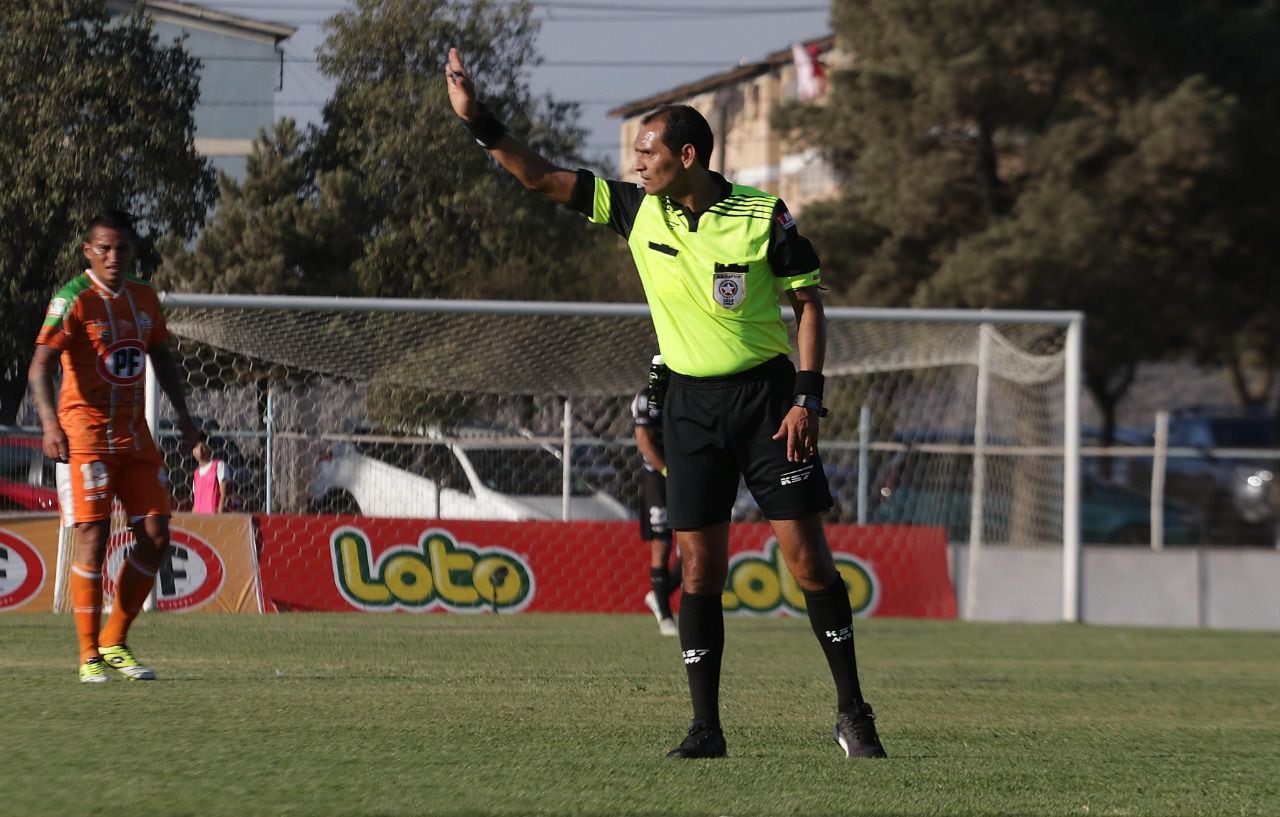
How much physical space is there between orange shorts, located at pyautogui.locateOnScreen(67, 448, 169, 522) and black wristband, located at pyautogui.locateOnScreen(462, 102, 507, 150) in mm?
3212

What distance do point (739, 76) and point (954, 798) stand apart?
5894 centimetres

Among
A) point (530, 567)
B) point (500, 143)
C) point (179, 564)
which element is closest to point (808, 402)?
point (500, 143)

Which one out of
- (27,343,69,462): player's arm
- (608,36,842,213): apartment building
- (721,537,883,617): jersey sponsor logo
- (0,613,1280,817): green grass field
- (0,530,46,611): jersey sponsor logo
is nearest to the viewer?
(0,613,1280,817): green grass field

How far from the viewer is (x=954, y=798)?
498 cm

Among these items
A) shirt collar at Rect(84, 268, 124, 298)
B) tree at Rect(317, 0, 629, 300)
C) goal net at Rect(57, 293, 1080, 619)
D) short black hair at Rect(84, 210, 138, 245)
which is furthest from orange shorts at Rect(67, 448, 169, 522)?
tree at Rect(317, 0, 629, 300)

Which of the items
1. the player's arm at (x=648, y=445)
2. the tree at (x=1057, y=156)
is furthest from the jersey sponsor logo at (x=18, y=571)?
the tree at (x=1057, y=156)

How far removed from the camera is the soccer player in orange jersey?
26.5 feet

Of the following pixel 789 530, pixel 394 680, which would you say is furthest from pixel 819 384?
pixel 394 680

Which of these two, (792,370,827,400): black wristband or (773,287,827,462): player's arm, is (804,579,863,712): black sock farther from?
(792,370,827,400): black wristband

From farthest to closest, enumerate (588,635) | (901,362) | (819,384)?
(901,362) < (588,635) < (819,384)

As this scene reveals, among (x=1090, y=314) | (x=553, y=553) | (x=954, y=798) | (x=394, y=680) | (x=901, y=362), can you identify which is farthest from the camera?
(x=1090, y=314)

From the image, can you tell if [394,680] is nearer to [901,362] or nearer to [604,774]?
[604,774]

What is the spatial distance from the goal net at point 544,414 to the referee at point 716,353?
9772mm

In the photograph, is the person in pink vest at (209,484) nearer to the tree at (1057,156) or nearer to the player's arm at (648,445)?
the player's arm at (648,445)
